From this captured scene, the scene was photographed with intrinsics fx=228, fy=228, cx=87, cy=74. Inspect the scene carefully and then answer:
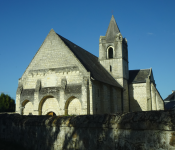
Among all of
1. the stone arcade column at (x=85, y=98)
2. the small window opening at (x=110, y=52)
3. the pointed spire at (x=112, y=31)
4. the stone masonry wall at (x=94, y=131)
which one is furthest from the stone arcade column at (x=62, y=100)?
the pointed spire at (x=112, y=31)

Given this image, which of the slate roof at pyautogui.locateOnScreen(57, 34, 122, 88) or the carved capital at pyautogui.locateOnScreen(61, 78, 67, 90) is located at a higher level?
the slate roof at pyautogui.locateOnScreen(57, 34, 122, 88)

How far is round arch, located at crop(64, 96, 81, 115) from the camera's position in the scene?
24797 millimetres

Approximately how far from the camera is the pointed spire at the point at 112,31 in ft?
119

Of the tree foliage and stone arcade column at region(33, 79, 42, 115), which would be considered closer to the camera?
stone arcade column at region(33, 79, 42, 115)

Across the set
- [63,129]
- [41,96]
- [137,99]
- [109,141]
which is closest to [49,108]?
[41,96]

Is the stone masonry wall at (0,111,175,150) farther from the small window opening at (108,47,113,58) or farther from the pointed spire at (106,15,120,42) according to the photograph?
the pointed spire at (106,15,120,42)

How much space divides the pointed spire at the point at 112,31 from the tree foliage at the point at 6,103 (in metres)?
21.0

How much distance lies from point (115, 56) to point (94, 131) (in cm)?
2801

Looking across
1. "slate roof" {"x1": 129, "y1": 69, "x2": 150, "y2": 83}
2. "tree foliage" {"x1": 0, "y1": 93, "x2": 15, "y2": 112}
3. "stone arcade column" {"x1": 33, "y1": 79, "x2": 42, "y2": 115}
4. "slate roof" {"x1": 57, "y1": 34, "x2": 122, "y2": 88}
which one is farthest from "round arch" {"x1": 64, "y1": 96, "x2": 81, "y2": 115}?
"tree foliage" {"x1": 0, "y1": 93, "x2": 15, "y2": 112}

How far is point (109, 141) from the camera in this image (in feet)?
23.4

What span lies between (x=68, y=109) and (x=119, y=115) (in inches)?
736

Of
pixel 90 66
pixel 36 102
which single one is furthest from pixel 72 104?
pixel 90 66

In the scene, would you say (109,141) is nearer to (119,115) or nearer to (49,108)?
(119,115)

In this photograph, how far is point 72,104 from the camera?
2506 cm
